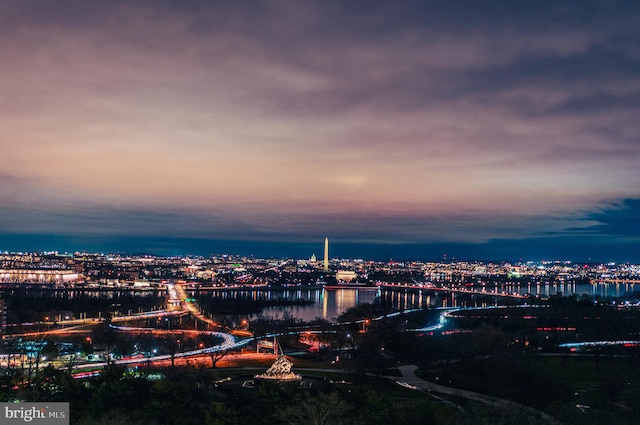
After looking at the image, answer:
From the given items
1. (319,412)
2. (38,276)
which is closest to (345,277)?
(38,276)

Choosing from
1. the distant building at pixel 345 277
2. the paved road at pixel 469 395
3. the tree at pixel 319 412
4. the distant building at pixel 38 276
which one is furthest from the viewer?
the distant building at pixel 345 277

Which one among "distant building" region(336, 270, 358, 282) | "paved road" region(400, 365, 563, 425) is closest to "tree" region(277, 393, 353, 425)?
"paved road" region(400, 365, 563, 425)

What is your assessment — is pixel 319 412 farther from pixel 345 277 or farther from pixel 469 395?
pixel 345 277

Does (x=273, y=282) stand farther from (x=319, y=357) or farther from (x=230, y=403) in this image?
(x=230, y=403)

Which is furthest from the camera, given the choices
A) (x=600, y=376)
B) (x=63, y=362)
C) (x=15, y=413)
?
(x=63, y=362)

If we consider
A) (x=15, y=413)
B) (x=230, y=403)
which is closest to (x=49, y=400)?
(x=15, y=413)

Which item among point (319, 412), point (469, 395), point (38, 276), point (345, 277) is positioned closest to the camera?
point (319, 412)

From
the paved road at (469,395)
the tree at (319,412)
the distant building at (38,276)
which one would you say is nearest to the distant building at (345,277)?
the distant building at (38,276)

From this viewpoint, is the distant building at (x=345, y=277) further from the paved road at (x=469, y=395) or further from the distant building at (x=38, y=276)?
the paved road at (x=469, y=395)
